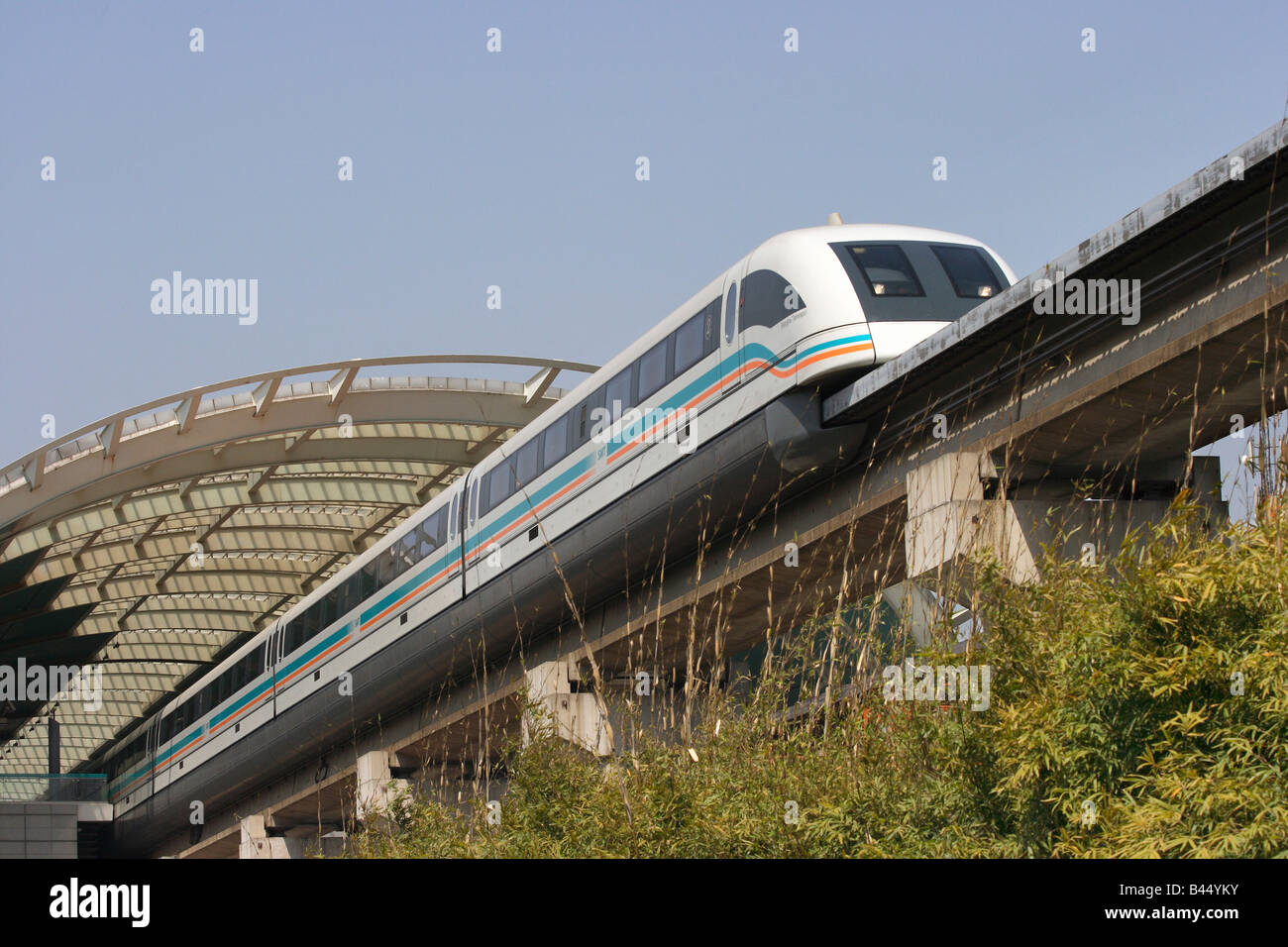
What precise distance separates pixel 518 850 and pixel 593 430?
7334 mm

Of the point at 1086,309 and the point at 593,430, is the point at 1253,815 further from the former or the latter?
the point at 593,430

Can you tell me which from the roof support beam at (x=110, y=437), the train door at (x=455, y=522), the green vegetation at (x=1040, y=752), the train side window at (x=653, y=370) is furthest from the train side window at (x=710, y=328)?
the roof support beam at (x=110, y=437)

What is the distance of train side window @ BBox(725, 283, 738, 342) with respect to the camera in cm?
1308

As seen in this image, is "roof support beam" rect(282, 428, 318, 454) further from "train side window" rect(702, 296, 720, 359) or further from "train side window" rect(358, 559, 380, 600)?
"train side window" rect(702, 296, 720, 359)

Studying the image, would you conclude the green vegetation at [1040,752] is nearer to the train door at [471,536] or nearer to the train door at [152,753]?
the train door at [471,536]

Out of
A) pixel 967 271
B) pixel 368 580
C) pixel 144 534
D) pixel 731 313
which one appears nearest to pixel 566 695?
pixel 731 313

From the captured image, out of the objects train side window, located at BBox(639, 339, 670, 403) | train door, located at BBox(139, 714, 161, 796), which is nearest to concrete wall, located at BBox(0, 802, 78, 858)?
train door, located at BBox(139, 714, 161, 796)

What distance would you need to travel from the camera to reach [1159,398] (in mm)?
10078

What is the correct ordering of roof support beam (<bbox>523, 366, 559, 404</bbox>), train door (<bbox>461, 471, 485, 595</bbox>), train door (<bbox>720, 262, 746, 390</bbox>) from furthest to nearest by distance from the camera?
roof support beam (<bbox>523, 366, 559, 404</bbox>) < train door (<bbox>461, 471, 485, 595</bbox>) < train door (<bbox>720, 262, 746, 390</bbox>)

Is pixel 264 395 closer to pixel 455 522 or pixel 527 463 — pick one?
pixel 455 522

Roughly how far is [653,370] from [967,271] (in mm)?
3455

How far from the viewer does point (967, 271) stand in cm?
1281
